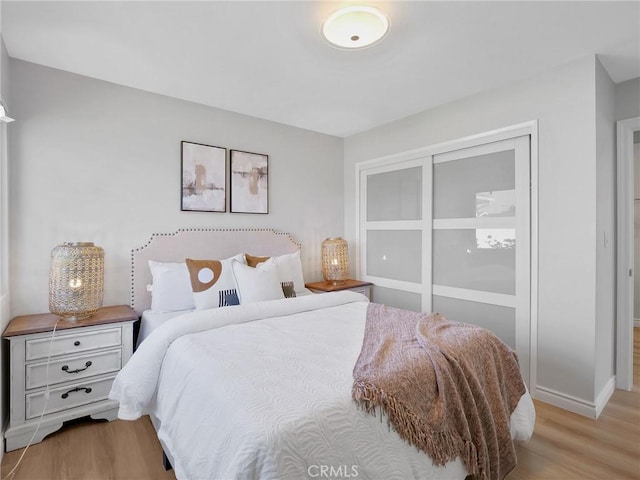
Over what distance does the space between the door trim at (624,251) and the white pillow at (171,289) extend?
341 cm

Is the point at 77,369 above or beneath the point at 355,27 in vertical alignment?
beneath

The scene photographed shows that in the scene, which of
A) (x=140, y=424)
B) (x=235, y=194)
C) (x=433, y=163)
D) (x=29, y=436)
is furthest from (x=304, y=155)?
(x=29, y=436)

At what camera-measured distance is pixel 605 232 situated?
2.49m

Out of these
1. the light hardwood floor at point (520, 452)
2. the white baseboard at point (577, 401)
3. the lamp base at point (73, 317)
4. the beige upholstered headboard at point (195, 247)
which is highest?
the beige upholstered headboard at point (195, 247)

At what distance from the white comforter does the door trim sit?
1487 millimetres

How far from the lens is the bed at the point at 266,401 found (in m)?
1.03

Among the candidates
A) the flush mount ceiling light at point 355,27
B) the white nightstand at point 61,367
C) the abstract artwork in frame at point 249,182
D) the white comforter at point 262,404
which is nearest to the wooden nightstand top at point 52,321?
the white nightstand at point 61,367

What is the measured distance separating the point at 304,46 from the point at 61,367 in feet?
8.35

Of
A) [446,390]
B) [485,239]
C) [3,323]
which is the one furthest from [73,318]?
[485,239]

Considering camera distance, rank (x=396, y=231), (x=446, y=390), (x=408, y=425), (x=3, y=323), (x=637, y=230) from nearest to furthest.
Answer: (x=408, y=425), (x=446, y=390), (x=3, y=323), (x=396, y=231), (x=637, y=230)

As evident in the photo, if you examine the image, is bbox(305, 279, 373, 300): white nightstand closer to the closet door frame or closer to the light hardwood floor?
the closet door frame

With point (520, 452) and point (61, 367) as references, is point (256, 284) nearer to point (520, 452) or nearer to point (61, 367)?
point (61, 367)

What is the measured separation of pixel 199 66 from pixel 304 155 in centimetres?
164

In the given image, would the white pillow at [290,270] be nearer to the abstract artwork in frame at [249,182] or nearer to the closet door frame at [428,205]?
the abstract artwork in frame at [249,182]
